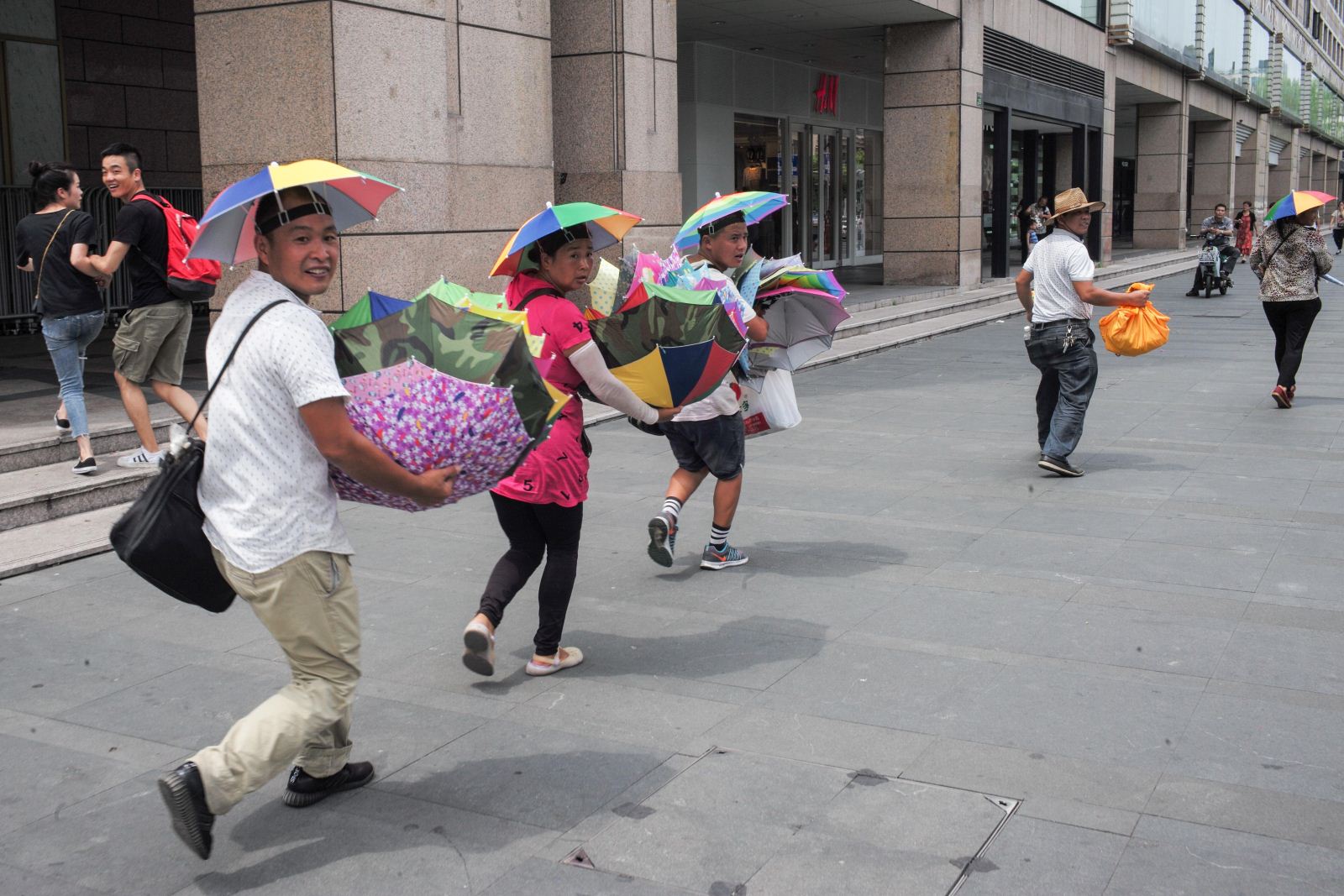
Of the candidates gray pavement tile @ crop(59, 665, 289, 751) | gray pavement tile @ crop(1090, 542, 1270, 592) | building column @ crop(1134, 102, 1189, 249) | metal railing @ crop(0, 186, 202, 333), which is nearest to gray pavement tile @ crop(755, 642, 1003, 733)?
gray pavement tile @ crop(1090, 542, 1270, 592)

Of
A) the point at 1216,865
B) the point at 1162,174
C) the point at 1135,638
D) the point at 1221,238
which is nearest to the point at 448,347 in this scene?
the point at 1216,865

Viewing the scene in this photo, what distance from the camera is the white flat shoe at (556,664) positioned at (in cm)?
497

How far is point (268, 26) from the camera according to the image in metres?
10.0

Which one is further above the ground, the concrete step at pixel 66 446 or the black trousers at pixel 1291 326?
the black trousers at pixel 1291 326

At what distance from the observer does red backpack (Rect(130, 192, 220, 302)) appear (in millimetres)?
7840

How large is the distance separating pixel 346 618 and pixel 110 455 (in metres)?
5.52

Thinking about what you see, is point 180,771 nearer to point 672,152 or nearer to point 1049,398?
point 1049,398

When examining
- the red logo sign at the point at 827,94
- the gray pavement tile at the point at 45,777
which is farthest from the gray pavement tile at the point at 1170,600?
the red logo sign at the point at 827,94

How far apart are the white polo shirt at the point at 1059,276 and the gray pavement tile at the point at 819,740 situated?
4770 mm

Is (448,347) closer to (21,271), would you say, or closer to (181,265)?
(181,265)

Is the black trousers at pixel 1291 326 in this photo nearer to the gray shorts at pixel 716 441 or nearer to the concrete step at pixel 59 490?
the gray shorts at pixel 716 441

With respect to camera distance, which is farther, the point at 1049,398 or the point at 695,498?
the point at 1049,398

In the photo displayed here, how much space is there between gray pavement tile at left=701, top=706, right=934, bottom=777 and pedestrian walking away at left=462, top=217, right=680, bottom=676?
2.69 feet

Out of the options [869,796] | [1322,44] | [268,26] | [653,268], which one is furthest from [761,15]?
[1322,44]
